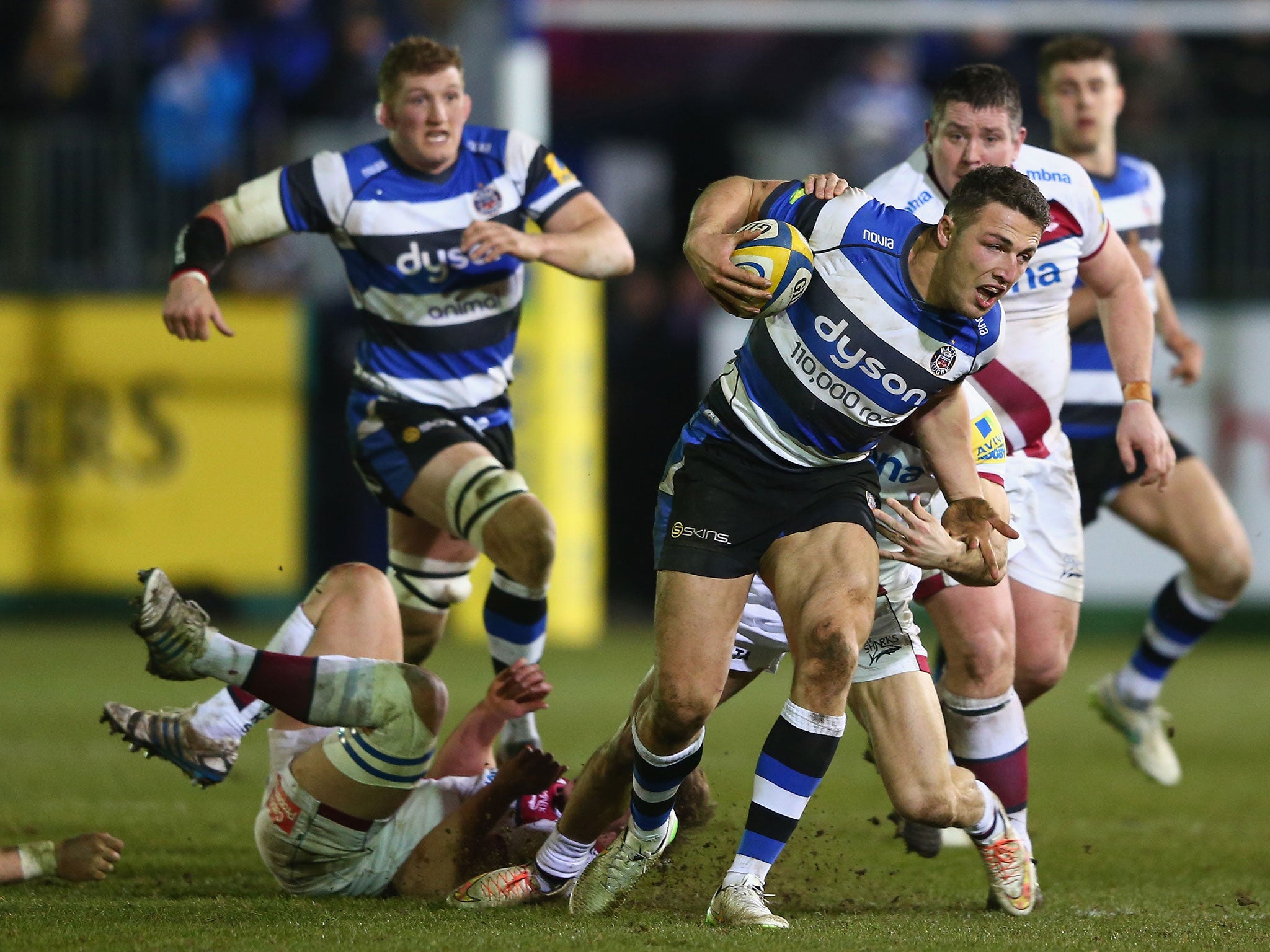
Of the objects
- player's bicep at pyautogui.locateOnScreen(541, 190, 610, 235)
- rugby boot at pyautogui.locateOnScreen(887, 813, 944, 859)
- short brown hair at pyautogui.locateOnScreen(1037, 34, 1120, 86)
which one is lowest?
rugby boot at pyautogui.locateOnScreen(887, 813, 944, 859)

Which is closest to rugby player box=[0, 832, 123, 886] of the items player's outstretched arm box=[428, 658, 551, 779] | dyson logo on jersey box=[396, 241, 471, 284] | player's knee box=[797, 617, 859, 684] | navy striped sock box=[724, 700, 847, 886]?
player's outstretched arm box=[428, 658, 551, 779]

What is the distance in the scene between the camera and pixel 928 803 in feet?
15.9

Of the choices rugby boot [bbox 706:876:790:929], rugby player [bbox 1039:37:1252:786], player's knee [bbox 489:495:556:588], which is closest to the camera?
rugby boot [bbox 706:876:790:929]

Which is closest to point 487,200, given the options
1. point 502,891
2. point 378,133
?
point 502,891

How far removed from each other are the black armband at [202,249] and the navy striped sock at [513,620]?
4.92 ft

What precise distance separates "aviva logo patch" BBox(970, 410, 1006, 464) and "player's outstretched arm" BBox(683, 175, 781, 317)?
2.84 feet

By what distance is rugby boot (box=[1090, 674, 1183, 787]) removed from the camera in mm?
7535

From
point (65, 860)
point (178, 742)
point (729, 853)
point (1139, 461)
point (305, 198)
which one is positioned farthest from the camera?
point (1139, 461)

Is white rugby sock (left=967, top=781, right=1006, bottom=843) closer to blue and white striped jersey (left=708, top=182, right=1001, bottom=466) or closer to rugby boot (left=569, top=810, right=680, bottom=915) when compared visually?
rugby boot (left=569, top=810, right=680, bottom=915)

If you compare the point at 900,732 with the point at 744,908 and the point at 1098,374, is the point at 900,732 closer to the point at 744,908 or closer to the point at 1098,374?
the point at 744,908

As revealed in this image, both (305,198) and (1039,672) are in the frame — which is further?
(305,198)

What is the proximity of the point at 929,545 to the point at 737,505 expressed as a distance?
55 cm

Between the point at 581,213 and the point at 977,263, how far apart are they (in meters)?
2.25

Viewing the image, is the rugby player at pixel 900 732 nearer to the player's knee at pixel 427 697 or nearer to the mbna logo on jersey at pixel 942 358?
the mbna logo on jersey at pixel 942 358
